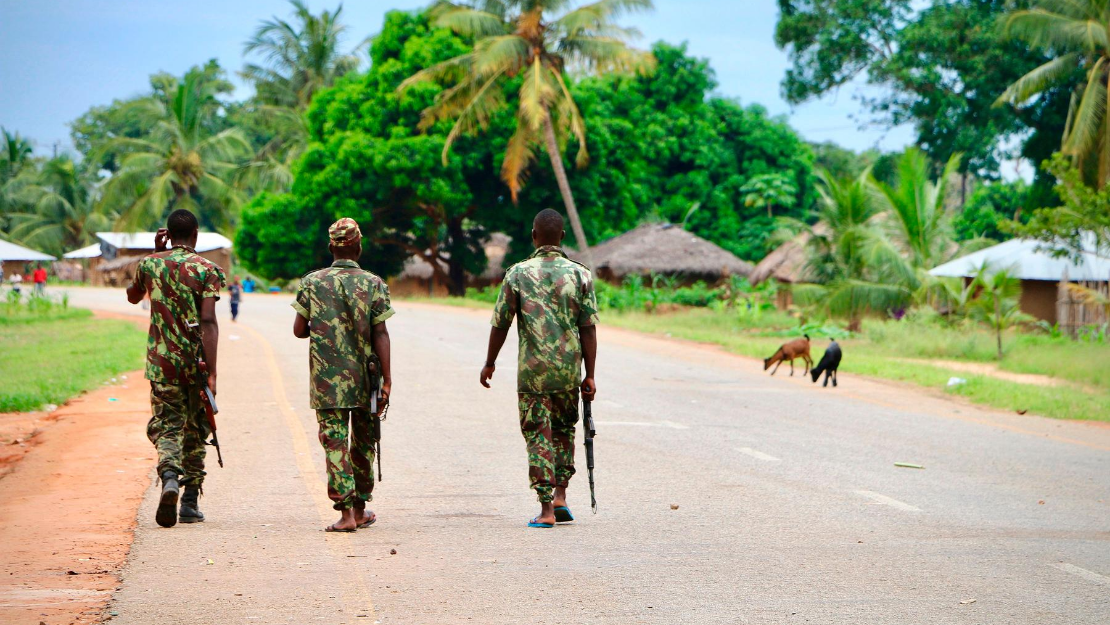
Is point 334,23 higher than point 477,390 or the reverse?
higher

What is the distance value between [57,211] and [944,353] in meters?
54.4

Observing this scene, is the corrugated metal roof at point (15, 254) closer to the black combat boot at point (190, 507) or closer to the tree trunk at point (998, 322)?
the tree trunk at point (998, 322)

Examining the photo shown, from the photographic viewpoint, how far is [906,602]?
203 inches

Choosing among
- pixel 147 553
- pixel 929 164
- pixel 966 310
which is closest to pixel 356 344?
pixel 147 553

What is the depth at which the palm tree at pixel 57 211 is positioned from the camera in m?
61.6

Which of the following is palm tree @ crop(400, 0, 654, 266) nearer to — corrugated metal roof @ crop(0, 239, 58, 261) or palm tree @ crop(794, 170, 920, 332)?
palm tree @ crop(794, 170, 920, 332)

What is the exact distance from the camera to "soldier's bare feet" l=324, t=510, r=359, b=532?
648 cm

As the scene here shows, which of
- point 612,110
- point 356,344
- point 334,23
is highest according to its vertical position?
point 334,23

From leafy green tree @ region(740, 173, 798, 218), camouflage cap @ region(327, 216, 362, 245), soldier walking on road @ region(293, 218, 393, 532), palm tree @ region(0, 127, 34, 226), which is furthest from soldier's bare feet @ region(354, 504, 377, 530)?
palm tree @ region(0, 127, 34, 226)

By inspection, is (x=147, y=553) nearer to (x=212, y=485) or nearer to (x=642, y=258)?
(x=212, y=485)

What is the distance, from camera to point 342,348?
6453mm

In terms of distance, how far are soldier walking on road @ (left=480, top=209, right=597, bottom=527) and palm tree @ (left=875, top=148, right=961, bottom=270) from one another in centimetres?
2154

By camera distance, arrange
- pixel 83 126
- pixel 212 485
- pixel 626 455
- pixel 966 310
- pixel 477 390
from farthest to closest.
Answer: pixel 83 126, pixel 966 310, pixel 477 390, pixel 626 455, pixel 212 485

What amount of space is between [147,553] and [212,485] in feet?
7.18
